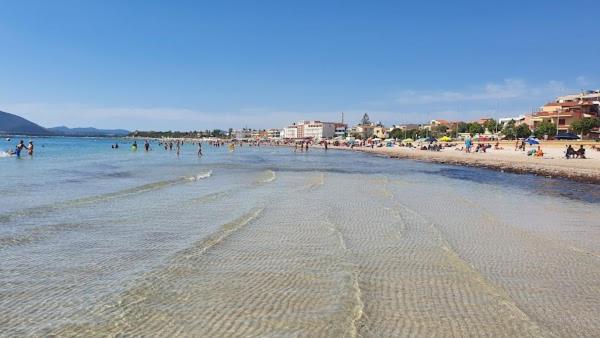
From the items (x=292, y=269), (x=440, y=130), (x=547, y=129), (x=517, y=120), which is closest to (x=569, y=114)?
(x=547, y=129)

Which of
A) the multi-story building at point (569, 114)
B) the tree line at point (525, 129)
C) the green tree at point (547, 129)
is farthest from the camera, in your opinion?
the multi-story building at point (569, 114)

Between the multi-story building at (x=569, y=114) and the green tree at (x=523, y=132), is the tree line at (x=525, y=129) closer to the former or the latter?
the green tree at (x=523, y=132)

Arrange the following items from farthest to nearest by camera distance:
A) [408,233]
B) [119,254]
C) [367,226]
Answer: [367,226] < [408,233] < [119,254]

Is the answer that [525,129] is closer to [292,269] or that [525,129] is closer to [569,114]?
[569,114]

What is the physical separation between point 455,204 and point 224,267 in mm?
11675

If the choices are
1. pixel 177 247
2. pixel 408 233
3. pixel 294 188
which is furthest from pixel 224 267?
pixel 294 188

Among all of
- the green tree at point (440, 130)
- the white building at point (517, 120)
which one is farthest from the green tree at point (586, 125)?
the green tree at point (440, 130)

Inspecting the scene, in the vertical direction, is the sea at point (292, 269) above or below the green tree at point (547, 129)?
below

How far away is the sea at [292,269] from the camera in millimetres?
5434

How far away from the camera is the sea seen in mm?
5434

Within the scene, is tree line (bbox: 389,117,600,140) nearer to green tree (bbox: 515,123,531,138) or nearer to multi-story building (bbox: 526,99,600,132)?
green tree (bbox: 515,123,531,138)

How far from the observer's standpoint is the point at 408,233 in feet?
37.2

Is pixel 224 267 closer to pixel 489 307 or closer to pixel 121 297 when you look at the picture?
pixel 121 297

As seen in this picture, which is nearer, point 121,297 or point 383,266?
point 121,297
